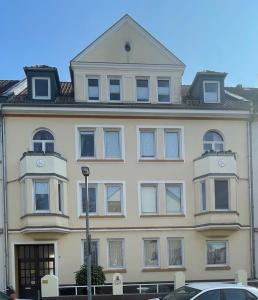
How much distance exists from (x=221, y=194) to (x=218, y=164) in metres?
1.63

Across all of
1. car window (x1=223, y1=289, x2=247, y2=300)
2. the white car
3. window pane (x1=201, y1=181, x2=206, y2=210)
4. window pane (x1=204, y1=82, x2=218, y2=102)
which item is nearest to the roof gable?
window pane (x1=204, y1=82, x2=218, y2=102)

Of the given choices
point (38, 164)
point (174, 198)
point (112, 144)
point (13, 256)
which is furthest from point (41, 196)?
point (174, 198)

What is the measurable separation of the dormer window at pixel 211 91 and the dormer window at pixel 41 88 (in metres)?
8.81

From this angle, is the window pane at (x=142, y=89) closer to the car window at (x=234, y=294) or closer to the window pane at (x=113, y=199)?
the window pane at (x=113, y=199)

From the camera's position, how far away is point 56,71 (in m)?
26.9

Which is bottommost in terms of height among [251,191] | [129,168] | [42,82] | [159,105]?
[251,191]

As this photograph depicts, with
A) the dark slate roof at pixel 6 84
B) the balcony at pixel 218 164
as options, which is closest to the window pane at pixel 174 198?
the balcony at pixel 218 164

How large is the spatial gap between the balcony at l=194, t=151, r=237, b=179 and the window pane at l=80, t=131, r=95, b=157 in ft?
19.3

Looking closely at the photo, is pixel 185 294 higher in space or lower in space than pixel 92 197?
lower

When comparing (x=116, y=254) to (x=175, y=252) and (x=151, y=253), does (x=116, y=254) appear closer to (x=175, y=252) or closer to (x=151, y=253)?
(x=151, y=253)

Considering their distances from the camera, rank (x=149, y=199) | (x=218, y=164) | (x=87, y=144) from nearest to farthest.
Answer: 1. (x=218, y=164)
2. (x=87, y=144)
3. (x=149, y=199)

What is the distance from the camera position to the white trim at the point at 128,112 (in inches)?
995

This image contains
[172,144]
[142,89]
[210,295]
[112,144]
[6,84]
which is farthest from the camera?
[6,84]

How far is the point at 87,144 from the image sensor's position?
2617 cm
